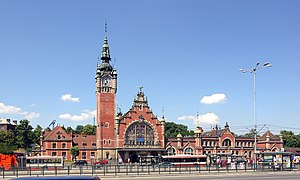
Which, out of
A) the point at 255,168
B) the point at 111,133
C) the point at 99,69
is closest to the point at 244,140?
the point at 111,133

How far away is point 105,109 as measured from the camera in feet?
277

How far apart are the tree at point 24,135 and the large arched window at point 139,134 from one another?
32.1 metres

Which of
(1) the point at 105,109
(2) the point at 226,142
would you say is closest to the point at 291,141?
(2) the point at 226,142

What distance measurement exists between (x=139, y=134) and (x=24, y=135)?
3589 centimetres

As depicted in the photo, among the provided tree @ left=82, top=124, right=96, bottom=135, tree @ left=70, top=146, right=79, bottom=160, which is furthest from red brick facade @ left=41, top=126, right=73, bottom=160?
tree @ left=82, top=124, right=96, bottom=135

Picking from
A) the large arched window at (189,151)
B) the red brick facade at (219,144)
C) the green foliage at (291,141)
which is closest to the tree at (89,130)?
the red brick facade at (219,144)

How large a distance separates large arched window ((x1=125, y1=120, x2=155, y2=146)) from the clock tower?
374 cm

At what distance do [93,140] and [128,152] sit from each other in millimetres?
9445

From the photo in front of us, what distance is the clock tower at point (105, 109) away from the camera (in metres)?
82.4

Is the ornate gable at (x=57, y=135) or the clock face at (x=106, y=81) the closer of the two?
the ornate gable at (x=57, y=135)

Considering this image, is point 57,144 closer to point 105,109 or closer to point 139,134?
point 105,109

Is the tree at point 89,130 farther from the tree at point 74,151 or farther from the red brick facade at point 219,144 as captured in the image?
the red brick facade at point 219,144

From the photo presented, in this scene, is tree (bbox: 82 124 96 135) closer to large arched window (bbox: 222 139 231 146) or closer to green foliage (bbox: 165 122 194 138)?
green foliage (bbox: 165 122 194 138)

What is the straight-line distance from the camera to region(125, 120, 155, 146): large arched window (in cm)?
8388
